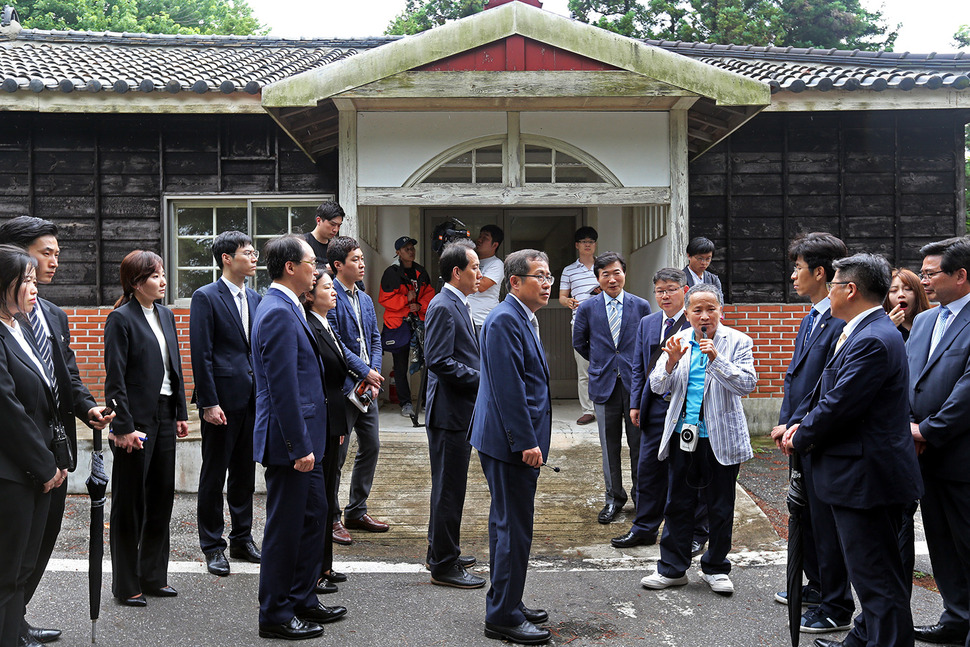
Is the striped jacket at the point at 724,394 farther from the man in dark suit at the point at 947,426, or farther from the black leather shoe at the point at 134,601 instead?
the black leather shoe at the point at 134,601

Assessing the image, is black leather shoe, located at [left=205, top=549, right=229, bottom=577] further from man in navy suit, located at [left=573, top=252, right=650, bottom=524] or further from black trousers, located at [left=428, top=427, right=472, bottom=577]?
man in navy suit, located at [left=573, top=252, right=650, bottom=524]

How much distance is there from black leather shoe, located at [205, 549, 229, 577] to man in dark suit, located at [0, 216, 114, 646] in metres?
1.03

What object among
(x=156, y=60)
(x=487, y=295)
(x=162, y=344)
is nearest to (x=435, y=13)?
(x=156, y=60)

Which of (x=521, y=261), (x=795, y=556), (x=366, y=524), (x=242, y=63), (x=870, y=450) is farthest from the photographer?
(x=242, y=63)

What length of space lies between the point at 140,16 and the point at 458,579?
29.5m

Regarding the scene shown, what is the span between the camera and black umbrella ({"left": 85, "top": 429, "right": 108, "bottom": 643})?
149 inches

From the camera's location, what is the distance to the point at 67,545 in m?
5.55

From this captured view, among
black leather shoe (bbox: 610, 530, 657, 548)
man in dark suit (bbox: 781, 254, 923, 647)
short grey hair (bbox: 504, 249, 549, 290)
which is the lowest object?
black leather shoe (bbox: 610, 530, 657, 548)

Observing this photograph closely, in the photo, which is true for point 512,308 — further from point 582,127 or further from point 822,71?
point 822,71

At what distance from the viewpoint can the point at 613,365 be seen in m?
6.21

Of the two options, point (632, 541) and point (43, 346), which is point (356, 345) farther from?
point (632, 541)

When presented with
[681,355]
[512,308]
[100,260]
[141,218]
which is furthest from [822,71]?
[100,260]

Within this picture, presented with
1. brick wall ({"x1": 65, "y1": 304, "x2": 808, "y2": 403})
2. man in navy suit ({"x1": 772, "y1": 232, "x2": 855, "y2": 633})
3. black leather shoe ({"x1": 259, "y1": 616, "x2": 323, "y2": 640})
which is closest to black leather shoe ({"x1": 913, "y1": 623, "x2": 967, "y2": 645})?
man in navy suit ({"x1": 772, "y1": 232, "x2": 855, "y2": 633})

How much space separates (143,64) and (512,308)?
8.28 meters
